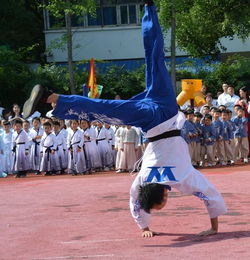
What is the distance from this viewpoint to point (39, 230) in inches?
321

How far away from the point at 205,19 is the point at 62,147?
32.3ft

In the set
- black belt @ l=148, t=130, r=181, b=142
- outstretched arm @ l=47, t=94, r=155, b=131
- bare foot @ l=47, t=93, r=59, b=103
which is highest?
bare foot @ l=47, t=93, r=59, b=103

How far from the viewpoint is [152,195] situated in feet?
23.0

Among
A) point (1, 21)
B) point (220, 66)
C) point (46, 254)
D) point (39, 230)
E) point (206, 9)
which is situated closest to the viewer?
point (46, 254)

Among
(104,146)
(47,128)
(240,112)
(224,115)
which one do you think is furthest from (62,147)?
(240,112)

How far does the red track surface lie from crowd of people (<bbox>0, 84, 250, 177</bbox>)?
14.7 feet

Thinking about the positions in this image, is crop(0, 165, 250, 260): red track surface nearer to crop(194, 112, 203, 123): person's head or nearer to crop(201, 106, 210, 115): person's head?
crop(194, 112, 203, 123): person's head

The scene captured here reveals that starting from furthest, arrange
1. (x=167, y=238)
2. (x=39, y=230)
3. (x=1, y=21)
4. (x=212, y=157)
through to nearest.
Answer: (x=1, y=21)
(x=212, y=157)
(x=39, y=230)
(x=167, y=238)

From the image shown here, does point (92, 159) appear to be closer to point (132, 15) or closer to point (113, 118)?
point (113, 118)

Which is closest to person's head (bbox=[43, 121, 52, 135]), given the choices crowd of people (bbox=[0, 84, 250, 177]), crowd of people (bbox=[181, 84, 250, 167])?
crowd of people (bbox=[0, 84, 250, 177])

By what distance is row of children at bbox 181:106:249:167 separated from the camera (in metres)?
16.8

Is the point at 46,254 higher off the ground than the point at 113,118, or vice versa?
the point at 113,118

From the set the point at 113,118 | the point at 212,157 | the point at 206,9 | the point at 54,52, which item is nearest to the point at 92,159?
the point at 212,157

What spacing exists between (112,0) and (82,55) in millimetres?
3143
